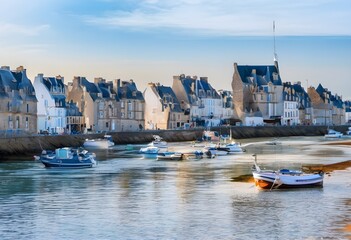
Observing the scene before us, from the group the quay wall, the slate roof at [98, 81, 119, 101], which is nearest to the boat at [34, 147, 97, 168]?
the quay wall

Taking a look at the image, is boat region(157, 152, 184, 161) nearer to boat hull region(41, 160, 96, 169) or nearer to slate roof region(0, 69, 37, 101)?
boat hull region(41, 160, 96, 169)

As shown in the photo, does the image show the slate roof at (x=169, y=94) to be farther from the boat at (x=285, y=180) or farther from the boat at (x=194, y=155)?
the boat at (x=285, y=180)

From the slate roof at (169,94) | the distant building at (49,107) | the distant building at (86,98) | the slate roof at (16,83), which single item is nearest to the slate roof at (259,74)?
the slate roof at (169,94)

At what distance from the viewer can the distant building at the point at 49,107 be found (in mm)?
134375

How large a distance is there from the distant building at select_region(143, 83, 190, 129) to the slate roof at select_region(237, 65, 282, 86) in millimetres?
27143

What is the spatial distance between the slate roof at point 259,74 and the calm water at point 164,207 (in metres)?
123

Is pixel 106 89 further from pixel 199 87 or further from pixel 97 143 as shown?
pixel 97 143

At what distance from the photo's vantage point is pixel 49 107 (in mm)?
136250

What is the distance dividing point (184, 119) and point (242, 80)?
22325mm

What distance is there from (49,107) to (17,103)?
1761 cm

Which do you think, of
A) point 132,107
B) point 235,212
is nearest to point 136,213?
point 235,212

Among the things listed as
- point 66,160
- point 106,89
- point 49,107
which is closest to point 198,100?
A: point 106,89

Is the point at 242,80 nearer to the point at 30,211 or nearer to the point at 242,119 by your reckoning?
the point at 242,119

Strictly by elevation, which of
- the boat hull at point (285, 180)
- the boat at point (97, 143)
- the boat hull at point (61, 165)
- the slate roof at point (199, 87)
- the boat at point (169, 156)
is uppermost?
the slate roof at point (199, 87)
